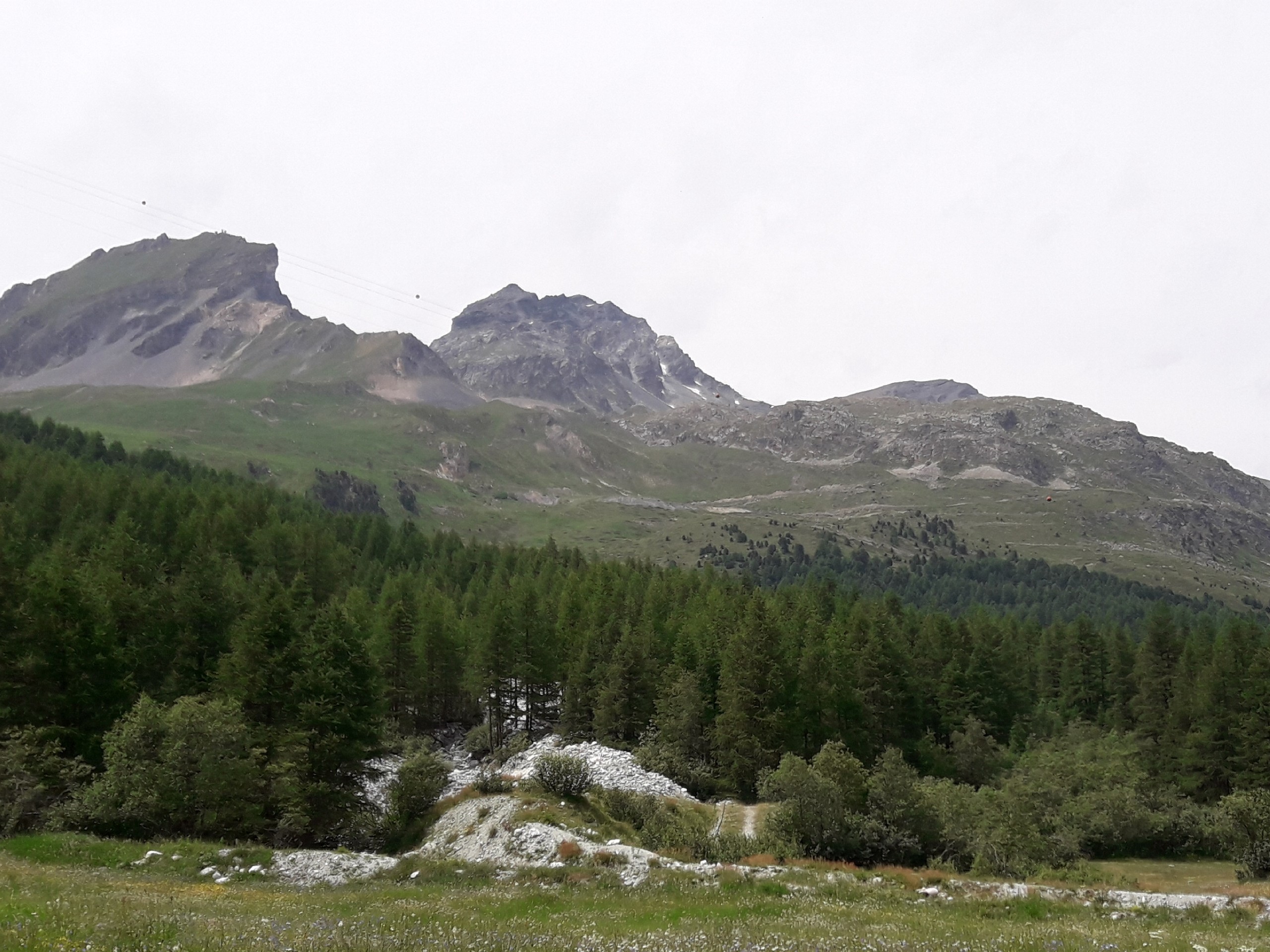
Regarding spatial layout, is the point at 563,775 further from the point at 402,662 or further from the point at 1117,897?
the point at 402,662

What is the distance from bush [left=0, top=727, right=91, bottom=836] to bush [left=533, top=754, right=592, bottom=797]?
23.7 metres

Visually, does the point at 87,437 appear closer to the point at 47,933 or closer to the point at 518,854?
the point at 518,854

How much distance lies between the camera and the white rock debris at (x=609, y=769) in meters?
53.5

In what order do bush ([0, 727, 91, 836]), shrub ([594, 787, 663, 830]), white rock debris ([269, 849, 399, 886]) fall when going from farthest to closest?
shrub ([594, 787, 663, 830]) → bush ([0, 727, 91, 836]) → white rock debris ([269, 849, 399, 886])

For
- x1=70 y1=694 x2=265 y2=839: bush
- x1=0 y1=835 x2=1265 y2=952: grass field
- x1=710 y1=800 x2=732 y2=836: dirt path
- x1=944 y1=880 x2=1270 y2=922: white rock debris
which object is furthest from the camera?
x1=710 y1=800 x2=732 y2=836: dirt path

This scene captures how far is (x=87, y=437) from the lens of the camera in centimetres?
15875

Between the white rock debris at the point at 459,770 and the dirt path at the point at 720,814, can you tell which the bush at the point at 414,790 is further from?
the dirt path at the point at 720,814

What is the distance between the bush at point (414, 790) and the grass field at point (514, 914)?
15.9 m

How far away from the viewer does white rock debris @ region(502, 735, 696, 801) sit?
5353 centimetres

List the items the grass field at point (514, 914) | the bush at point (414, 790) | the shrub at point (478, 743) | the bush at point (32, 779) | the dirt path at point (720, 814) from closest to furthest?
the grass field at point (514, 914) < the bush at point (32, 779) < the dirt path at point (720, 814) < the bush at point (414, 790) < the shrub at point (478, 743)

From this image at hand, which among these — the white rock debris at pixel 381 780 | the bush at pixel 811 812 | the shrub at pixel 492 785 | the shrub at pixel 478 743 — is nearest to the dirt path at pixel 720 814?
the bush at pixel 811 812

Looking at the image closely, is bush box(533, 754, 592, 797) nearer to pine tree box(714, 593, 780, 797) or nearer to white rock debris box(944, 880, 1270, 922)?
pine tree box(714, 593, 780, 797)

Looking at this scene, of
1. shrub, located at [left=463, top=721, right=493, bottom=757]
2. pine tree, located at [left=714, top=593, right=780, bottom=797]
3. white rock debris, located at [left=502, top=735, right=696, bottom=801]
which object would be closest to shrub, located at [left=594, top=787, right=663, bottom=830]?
white rock debris, located at [left=502, top=735, right=696, bottom=801]

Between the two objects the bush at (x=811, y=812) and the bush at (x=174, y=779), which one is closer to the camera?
the bush at (x=174, y=779)
